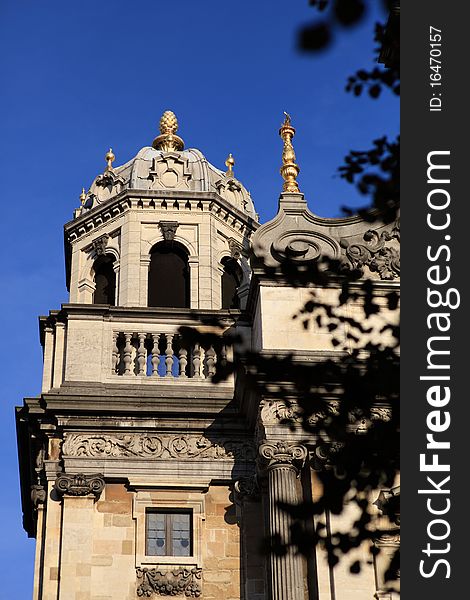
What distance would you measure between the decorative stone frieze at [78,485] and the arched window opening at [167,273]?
5822mm

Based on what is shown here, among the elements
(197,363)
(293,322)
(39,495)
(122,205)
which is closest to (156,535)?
(39,495)

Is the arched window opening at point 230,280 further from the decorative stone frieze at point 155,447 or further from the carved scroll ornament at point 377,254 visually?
the decorative stone frieze at point 155,447

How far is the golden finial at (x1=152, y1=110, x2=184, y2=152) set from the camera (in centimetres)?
2766

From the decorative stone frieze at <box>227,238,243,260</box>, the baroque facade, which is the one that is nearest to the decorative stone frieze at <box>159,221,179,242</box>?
the decorative stone frieze at <box>227,238,243,260</box>

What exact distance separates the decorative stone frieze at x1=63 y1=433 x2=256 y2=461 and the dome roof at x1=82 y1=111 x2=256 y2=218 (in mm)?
6592

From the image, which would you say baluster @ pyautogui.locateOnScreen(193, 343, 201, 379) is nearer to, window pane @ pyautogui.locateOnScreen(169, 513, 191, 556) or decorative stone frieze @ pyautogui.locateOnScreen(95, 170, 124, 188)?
window pane @ pyautogui.locateOnScreen(169, 513, 191, 556)

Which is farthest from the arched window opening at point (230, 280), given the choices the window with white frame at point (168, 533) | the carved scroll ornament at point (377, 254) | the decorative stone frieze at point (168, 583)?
the decorative stone frieze at point (168, 583)

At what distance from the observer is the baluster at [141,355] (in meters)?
21.4

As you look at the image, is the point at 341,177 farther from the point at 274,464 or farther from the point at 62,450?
the point at 62,450

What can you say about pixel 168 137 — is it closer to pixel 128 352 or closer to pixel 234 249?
pixel 234 249

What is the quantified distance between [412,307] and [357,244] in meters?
9.70

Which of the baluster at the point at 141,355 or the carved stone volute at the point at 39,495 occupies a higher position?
the baluster at the point at 141,355

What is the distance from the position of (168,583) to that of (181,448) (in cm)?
226

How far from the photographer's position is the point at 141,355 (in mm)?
21594
